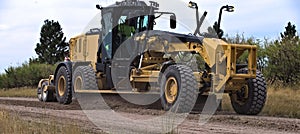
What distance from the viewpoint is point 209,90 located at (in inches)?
558

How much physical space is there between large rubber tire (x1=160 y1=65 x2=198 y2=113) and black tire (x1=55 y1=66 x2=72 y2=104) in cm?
500

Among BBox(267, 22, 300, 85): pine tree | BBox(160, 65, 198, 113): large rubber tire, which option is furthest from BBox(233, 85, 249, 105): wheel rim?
BBox(267, 22, 300, 85): pine tree

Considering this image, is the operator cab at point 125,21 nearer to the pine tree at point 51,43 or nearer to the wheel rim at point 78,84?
the wheel rim at point 78,84

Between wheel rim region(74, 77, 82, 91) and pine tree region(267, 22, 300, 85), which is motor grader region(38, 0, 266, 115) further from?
pine tree region(267, 22, 300, 85)

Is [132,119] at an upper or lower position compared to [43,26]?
lower

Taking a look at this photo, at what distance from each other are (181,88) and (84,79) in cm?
442

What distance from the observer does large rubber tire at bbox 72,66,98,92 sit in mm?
16781

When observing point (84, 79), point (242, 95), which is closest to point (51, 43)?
point (84, 79)

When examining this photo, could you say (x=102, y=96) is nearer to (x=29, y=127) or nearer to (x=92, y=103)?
(x=92, y=103)

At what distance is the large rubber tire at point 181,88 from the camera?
13430 millimetres

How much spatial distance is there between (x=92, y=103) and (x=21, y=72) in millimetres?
26352

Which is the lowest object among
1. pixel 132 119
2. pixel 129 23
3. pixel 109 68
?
pixel 132 119

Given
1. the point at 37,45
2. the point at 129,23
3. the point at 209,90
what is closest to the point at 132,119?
the point at 209,90

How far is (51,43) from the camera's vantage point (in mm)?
62375
